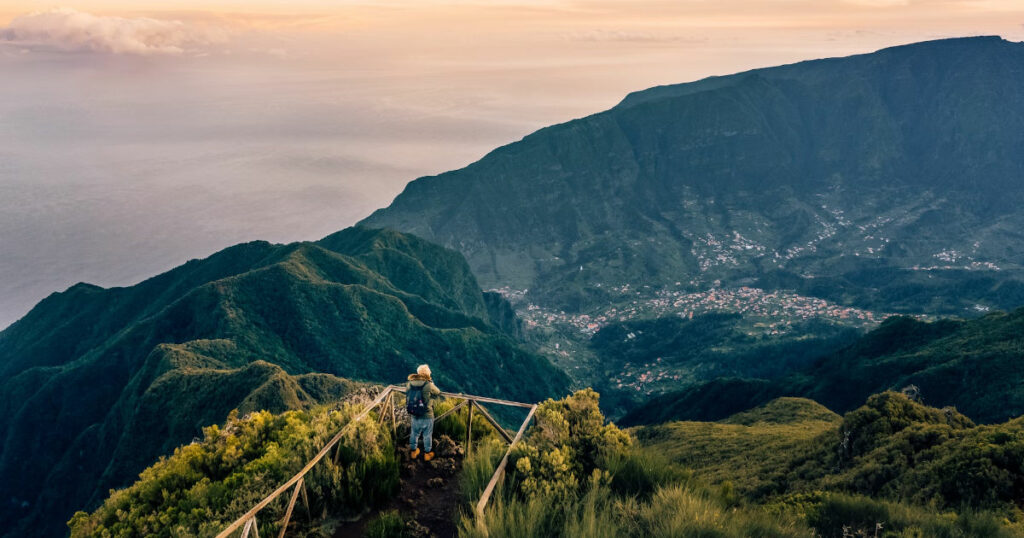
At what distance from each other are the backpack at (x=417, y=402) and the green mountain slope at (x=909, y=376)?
55245 mm

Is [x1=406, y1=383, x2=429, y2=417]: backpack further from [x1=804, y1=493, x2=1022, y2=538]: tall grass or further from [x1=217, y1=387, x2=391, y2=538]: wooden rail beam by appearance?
[x1=804, y1=493, x2=1022, y2=538]: tall grass

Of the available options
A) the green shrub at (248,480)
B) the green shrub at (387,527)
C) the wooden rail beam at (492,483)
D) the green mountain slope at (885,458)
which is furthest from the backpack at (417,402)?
the green mountain slope at (885,458)

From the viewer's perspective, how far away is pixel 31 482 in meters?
54.6

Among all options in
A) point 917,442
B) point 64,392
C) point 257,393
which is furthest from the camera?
point 64,392

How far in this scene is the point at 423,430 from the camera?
12.0 meters

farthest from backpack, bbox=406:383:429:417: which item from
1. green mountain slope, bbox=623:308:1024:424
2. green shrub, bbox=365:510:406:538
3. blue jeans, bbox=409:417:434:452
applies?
green mountain slope, bbox=623:308:1024:424

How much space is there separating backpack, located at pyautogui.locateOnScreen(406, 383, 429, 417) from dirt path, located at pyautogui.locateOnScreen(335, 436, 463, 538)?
991 mm

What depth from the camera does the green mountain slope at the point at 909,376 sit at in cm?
5369

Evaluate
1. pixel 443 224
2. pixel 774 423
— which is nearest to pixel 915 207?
pixel 443 224

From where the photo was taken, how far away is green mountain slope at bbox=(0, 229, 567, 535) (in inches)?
1839

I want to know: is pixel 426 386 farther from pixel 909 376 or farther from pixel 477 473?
pixel 909 376

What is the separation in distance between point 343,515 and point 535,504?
12.1ft

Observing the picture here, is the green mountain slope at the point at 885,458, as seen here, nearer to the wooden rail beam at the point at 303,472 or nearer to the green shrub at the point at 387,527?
the green shrub at the point at 387,527

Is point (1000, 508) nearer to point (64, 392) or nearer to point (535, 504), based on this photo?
point (535, 504)
